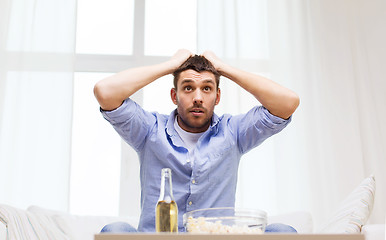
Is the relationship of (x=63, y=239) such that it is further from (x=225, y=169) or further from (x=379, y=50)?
(x=379, y=50)

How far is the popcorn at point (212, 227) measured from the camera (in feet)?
2.80

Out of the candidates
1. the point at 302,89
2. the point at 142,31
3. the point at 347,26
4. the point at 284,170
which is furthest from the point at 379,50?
the point at 142,31

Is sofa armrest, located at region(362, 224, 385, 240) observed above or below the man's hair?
below

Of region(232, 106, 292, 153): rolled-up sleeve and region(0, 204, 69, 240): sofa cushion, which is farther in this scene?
region(232, 106, 292, 153): rolled-up sleeve

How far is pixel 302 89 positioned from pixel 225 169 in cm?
136

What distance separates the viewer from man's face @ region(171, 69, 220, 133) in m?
1.65

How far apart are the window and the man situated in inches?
40.2

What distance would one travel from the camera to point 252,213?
3.15 feet

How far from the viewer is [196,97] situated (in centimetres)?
164

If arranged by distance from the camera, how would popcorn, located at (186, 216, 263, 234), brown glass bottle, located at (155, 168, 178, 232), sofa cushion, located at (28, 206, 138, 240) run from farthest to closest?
sofa cushion, located at (28, 206, 138, 240) < brown glass bottle, located at (155, 168, 178, 232) < popcorn, located at (186, 216, 263, 234)

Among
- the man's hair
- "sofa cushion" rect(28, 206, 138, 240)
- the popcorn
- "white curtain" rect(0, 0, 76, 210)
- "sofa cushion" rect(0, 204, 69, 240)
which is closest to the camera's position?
the popcorn

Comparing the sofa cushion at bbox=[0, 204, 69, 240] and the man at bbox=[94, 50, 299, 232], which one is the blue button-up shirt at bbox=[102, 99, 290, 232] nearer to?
the man at bbox=[94, 50, 299, 232]

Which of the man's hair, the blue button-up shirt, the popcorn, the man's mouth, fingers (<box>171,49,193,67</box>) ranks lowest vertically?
→ the popcorn

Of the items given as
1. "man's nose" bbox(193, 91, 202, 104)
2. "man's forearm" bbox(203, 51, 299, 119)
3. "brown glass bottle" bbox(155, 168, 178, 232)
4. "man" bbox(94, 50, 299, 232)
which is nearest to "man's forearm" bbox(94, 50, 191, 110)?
"man" bbox(94, 50, 299, 232)
